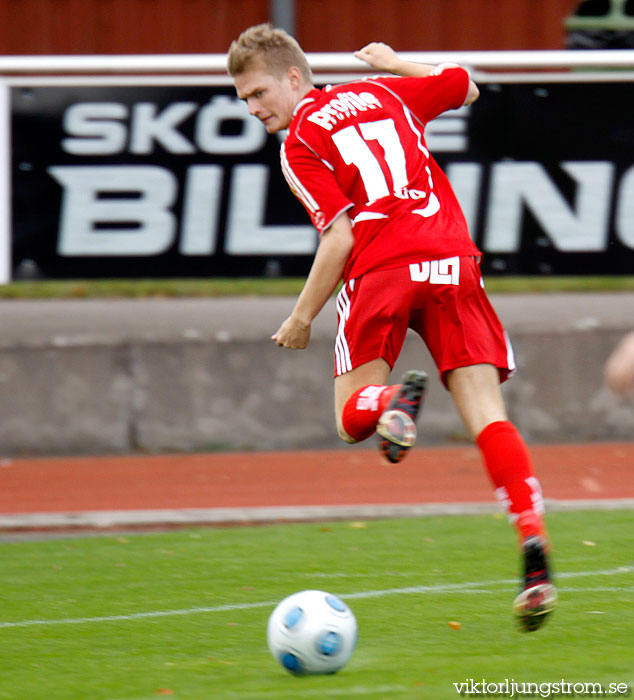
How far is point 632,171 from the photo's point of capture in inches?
421

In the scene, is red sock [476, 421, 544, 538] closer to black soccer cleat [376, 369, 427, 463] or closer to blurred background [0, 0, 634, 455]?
black soccer cleat [376, 369, 427, 463]

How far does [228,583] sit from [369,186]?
6.42ft

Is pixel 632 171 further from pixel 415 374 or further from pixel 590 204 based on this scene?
pixel 415 374

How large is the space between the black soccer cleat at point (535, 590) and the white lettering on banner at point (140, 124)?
640 centimetres

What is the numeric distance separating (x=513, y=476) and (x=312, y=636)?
88cm

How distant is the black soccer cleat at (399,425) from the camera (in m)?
4.60

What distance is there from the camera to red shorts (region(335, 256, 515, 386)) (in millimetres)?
4957

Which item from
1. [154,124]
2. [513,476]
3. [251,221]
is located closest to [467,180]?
[251,221]

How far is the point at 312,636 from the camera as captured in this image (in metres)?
4.30

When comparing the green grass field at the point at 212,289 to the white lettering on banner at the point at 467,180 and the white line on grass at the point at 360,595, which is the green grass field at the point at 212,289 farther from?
the white line on grass at the point at 360,595

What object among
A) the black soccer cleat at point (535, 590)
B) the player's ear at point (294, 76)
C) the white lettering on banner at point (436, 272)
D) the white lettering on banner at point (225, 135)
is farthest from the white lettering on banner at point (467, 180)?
the black soccer cleat at point (535, 590)

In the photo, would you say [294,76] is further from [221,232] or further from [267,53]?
[221,232]

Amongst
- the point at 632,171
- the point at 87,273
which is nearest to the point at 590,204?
the point at 632,171

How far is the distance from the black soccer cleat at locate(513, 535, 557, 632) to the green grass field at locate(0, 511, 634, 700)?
14cm
